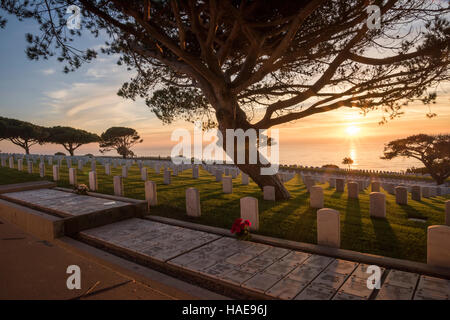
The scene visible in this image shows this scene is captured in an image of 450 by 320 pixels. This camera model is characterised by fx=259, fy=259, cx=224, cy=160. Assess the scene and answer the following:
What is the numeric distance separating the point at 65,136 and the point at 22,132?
7008 millimetres

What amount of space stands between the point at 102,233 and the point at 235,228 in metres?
3.00

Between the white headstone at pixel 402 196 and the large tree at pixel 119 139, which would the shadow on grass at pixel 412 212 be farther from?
the large tree at pixel 119 139

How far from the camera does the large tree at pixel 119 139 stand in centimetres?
5406

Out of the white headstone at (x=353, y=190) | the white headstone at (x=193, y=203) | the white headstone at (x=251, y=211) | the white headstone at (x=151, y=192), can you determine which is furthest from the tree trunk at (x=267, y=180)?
the white headstone at (x=251, y=211)

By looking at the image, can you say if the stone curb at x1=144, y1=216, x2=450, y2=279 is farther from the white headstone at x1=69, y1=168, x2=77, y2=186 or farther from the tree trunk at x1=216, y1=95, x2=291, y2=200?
the white headstone at x1=69, y1=168, x2=77, y2=186

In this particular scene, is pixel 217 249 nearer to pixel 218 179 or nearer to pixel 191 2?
pixel 191 2

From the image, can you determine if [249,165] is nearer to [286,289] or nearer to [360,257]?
[360,257]

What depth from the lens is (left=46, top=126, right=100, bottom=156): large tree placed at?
50.1 m

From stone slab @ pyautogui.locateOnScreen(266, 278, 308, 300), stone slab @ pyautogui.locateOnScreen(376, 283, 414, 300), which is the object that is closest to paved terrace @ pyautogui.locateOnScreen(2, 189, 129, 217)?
stone slab @ pyautogui.locateOnScreen(266, 278, 308, 300)

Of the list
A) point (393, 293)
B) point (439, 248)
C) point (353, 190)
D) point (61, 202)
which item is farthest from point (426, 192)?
point (61, 202)

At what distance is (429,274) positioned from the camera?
366 cm

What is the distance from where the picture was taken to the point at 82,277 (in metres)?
3.84

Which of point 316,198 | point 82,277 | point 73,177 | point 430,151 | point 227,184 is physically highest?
point 430,151
